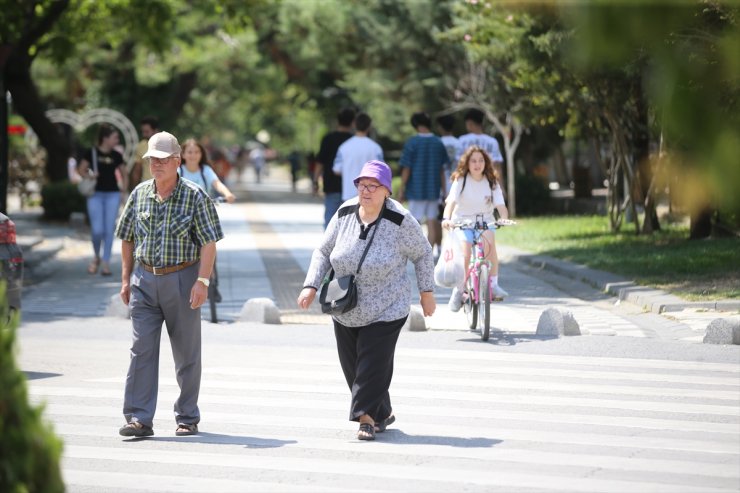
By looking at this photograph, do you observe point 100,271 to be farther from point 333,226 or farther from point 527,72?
point 333,226

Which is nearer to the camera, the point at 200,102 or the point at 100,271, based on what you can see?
the point at 100,271

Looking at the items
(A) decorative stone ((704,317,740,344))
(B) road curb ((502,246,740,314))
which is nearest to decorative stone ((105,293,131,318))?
(B) road curb ((502,246,740,314))

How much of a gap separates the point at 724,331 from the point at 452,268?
2414mm

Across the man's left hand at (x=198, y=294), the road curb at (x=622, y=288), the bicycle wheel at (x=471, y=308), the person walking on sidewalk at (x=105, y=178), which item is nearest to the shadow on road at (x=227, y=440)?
the man's left hand at (x=198, y=294)

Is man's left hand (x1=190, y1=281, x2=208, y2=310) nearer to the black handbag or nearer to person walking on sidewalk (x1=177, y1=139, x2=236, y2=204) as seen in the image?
the black handbag

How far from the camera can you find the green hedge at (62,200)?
31.4 m

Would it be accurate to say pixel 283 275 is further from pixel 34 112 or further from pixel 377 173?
pixel 34 112

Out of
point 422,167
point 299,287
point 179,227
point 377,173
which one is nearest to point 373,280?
point 377,173

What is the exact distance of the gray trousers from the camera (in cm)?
753

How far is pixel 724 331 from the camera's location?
11.2 metres

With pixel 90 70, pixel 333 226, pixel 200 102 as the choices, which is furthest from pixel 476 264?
pixel 200 102

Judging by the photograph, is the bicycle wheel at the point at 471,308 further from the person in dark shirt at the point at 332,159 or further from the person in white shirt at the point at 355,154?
the person in dark shirt at the point at 332,159

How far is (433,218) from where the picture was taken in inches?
705

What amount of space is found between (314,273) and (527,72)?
55.0ft
